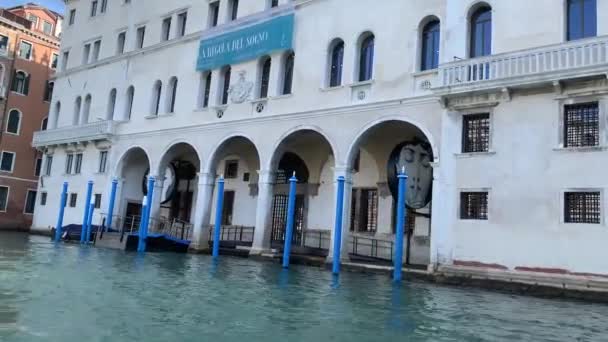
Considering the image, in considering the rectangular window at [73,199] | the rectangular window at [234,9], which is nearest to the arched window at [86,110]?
the rectangular window at [73,199]

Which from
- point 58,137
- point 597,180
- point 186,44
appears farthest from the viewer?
point 58,137


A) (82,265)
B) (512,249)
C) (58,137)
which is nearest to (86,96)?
(58,137)

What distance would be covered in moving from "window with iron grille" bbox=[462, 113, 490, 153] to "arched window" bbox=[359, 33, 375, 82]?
4.00 m

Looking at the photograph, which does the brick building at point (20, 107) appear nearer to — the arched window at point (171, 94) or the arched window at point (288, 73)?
the arched window at point (171, 94)

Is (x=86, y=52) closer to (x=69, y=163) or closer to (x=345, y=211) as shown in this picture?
(x=69, y=163)

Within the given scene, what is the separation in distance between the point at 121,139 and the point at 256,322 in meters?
20.5

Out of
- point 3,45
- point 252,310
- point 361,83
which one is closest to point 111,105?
point 3,45

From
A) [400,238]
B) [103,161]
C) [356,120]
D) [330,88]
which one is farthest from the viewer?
[103,161]

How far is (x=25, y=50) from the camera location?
34.8 metres

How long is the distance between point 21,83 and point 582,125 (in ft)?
108

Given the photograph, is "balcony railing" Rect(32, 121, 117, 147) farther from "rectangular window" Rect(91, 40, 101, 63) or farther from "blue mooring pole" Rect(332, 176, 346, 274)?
"blue mooring pole" Rect(332, 176, 346, 274)

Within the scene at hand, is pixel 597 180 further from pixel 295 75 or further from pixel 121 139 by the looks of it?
pixel 121 139

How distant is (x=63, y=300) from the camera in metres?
7.19

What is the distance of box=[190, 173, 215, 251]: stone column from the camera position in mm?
20656
